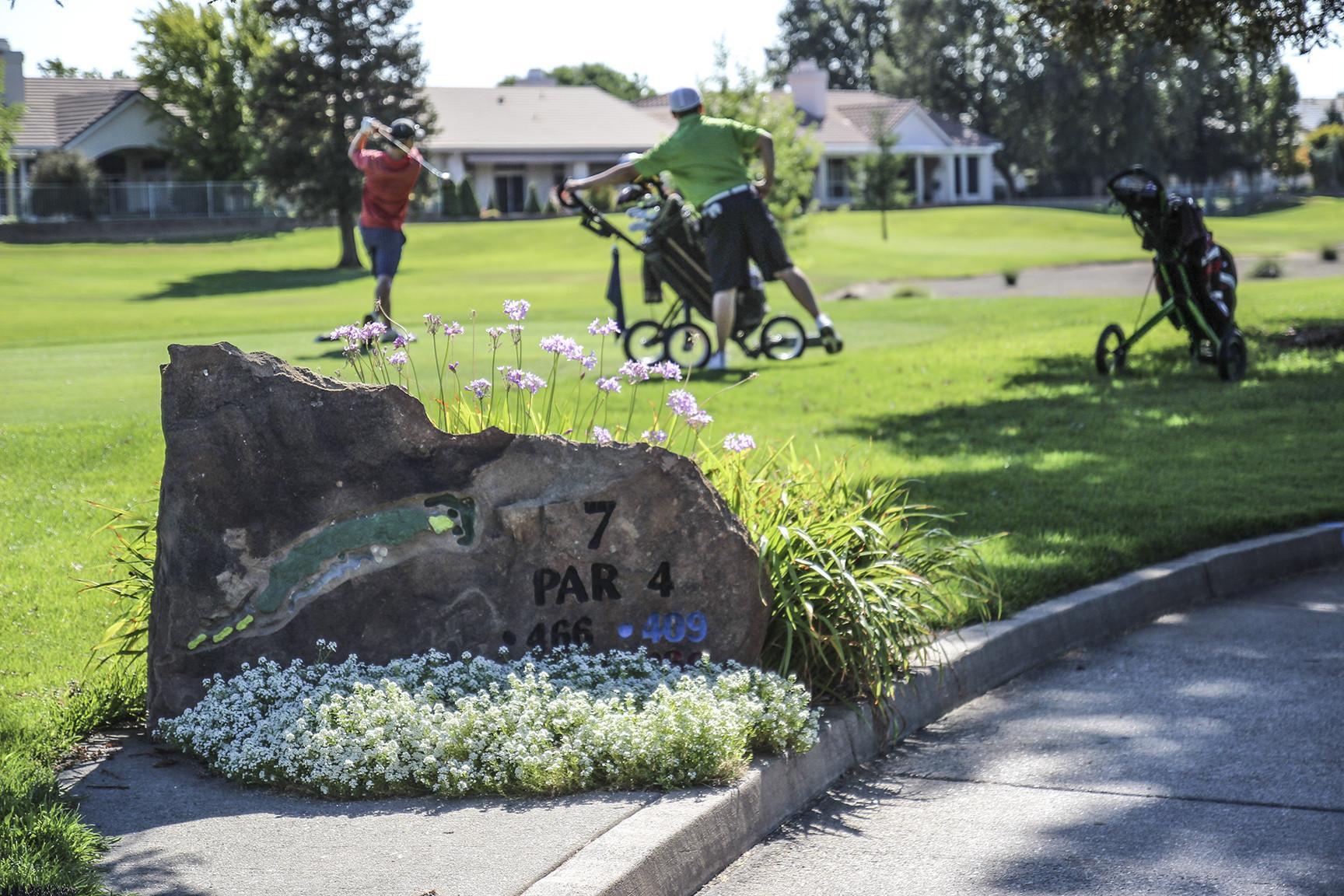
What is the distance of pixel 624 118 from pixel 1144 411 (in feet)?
206

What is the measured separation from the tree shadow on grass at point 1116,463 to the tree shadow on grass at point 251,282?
2587 cm

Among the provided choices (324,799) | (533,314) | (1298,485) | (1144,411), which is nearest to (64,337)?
(533,314)

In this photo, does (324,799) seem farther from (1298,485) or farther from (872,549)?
(1298,485)

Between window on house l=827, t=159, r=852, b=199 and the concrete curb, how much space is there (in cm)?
7299

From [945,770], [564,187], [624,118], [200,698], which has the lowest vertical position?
[945,770]

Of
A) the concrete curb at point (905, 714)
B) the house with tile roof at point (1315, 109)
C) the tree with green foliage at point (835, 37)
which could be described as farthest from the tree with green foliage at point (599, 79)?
the concrete curb at point (905, 714)

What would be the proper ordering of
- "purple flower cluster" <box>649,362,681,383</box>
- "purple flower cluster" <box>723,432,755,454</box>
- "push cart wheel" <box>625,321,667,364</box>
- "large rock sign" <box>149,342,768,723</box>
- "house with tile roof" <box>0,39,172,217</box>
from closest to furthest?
"large rock sign" <box>149,342,768,723</box> < "purple flower cluster" <box>649,362,681,383</box> < "purple flower cluster" <box>723,432,755,454</box> < "push cart wheel" <box>625,321,667,364</box> < "house with tile roof" <box>0,39,172,217</box>

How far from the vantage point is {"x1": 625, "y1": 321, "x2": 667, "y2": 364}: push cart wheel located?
1388cm

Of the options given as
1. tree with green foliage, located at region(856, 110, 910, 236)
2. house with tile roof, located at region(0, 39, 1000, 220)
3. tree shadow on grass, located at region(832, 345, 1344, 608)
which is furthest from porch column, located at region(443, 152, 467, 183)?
tree shadow on grass, located at region(832, 345, 1344, 608)

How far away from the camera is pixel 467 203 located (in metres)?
63.3

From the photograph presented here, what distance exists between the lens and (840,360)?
1438 cm

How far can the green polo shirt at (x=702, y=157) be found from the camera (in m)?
12.4

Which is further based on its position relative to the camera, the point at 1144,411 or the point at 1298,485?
the point at 1144,411

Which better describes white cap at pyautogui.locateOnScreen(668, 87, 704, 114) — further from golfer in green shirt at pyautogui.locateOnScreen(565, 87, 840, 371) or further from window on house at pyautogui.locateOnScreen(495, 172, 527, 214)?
window on house at pyautogui.locateOnScreen(495, 172, 527, 214)
